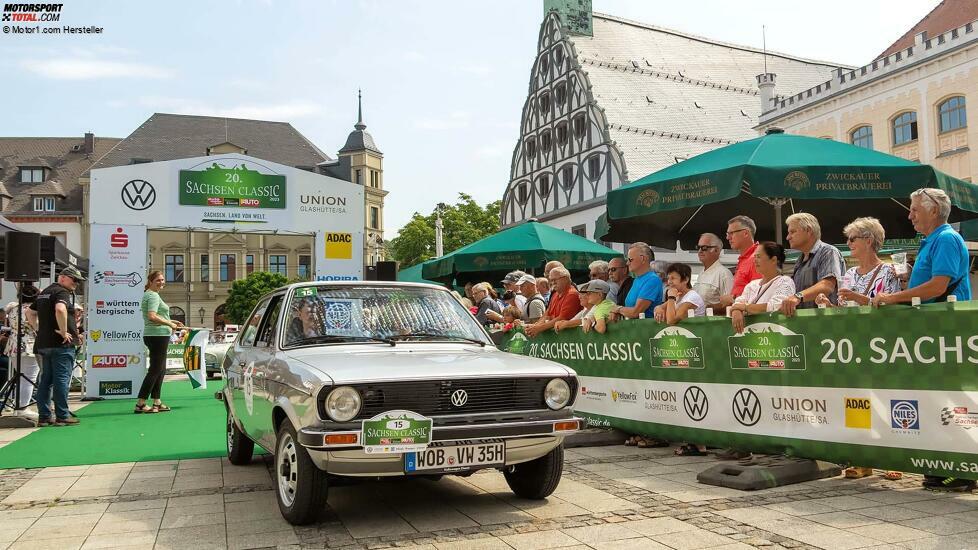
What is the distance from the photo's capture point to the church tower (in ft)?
291

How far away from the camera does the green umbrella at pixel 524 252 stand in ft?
47.8

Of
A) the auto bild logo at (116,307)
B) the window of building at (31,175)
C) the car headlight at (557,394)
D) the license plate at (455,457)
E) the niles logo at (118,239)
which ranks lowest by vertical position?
the license plate at (455,457)

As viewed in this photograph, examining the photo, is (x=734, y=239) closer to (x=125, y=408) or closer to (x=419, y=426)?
(x=419, y=426)

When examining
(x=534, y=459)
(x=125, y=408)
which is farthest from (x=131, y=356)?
(x=534, y=459)

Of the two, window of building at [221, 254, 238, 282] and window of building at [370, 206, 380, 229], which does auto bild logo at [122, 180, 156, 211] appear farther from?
window of building at [370, 206, 380, 229]

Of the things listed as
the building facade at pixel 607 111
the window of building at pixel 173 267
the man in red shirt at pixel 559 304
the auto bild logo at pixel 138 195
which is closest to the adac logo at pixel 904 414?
the man in red shirt at pixel 559 304

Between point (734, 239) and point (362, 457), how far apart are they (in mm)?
4401

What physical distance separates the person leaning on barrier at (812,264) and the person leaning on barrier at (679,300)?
3.06ft

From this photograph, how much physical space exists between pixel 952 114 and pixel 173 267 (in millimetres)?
62092

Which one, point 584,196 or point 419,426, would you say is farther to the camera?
point 584,196

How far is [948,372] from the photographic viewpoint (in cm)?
534

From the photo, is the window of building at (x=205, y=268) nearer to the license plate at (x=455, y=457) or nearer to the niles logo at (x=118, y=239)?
the niles logo at (x=118, y=239)

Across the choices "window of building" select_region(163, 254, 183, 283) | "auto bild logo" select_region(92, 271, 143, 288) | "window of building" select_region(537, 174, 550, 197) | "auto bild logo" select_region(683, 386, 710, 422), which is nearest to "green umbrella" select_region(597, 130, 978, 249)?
"auto bild logo" select_region(683, 386, 710, 422)

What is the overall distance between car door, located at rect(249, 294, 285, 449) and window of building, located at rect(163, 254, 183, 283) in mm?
69413
